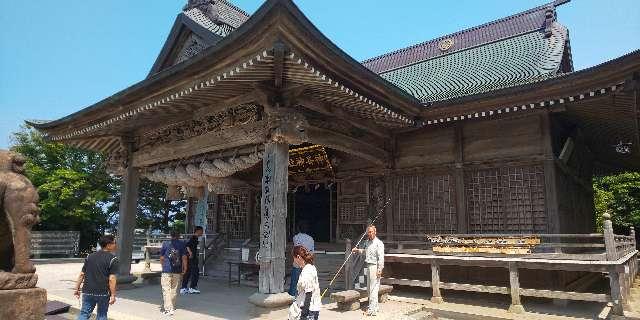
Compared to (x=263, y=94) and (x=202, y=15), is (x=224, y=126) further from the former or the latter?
(x=202, y=15)

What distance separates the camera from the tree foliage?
24.6 metres

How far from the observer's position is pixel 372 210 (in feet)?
39.6

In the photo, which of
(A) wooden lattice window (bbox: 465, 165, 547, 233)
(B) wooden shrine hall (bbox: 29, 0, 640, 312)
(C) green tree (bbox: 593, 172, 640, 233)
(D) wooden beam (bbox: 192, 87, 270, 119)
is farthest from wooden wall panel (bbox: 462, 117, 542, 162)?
(C) green tree (bbox: 593, 172, 640, 233)

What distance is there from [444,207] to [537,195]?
7.24 ft

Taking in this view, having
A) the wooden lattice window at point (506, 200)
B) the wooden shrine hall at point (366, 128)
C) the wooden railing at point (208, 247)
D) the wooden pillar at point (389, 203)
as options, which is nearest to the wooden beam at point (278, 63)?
the wooden shrine hall at point (366, 128)

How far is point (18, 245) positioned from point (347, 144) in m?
6.83

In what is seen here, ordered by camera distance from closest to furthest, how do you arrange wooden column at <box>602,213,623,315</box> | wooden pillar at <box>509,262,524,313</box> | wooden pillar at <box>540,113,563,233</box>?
wooden column at <box>602,213,623,315</box>, wooden pillar at <box>509,262,524,313</box>, wooden pillar at <box>540,113,563,233</box>

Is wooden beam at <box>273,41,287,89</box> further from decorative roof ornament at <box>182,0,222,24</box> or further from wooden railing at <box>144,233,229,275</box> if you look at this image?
wooden railing at <box>144,233,229,275</box>

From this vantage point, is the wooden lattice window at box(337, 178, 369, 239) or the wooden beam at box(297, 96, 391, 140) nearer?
the wooden beam at box(297, 96, 391, 140)

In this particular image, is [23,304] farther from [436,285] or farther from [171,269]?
[436,285]

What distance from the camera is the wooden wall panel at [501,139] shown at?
9.61 metres

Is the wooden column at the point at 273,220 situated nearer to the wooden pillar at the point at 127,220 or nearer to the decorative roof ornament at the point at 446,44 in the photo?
the wooden pillar at the point at 127,220

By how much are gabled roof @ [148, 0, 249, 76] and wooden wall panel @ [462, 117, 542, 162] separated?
809 cm

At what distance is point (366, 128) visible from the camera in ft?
33.7
